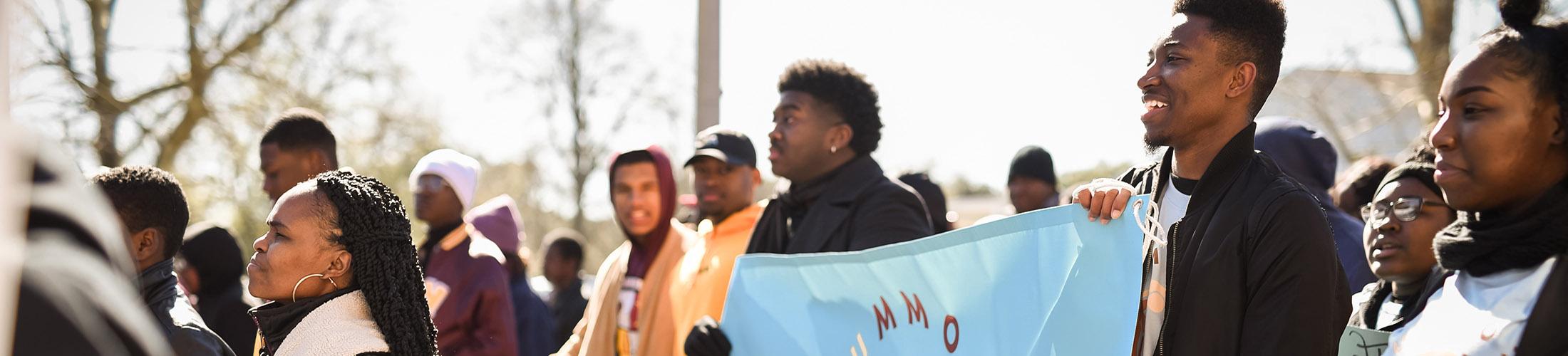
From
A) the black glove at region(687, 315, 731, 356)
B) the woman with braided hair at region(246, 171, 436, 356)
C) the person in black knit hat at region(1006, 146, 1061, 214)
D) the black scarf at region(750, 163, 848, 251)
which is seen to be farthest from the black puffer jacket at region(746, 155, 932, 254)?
the person in black knit hat at region(1006, 146, 1061, 214)

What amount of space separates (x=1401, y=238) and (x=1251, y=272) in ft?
5.14

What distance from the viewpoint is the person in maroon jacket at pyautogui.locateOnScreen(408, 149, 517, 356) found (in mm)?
5598

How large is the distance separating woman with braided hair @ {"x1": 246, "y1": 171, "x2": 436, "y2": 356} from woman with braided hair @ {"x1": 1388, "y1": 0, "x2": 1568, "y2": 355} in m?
2.38

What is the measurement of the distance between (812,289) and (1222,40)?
1.41 m

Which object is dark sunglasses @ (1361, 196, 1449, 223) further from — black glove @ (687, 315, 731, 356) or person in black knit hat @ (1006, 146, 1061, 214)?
person in black knit hat @ (1006, 146, 1061, 214)

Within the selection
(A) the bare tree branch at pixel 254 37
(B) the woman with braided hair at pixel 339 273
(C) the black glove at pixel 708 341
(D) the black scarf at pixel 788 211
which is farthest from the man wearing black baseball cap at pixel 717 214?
(A) the bare tree branch at pixel 254 37

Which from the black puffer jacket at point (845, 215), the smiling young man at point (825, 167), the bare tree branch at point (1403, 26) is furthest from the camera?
the bare tree branch at point (1403, 26)

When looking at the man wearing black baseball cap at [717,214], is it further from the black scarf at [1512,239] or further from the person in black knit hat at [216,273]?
the black scarf at [1512,239]

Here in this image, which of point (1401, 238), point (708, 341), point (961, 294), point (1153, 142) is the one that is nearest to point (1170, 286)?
point (1153, 142)

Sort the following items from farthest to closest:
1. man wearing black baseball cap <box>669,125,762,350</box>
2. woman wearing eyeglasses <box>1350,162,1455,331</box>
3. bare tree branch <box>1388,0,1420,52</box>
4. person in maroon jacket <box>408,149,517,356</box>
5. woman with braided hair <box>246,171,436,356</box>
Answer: bare tree branch <box>1388,0,1420,52</box>
person in maroon jacket <box>408,149,517,356</box>
man wearing black baseball cap <box>669,125,762,350</box>
woman wearing eyeglasses <box>1350,162,1455,331</box>
woman with braided hair <box>246,171,436,356</box>

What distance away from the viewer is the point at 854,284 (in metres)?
3.61

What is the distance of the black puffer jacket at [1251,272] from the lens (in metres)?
2.53

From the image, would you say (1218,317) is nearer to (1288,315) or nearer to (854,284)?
(1288,315)

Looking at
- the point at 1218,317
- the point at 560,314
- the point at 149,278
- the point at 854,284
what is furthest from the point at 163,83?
the point at 1218,317
